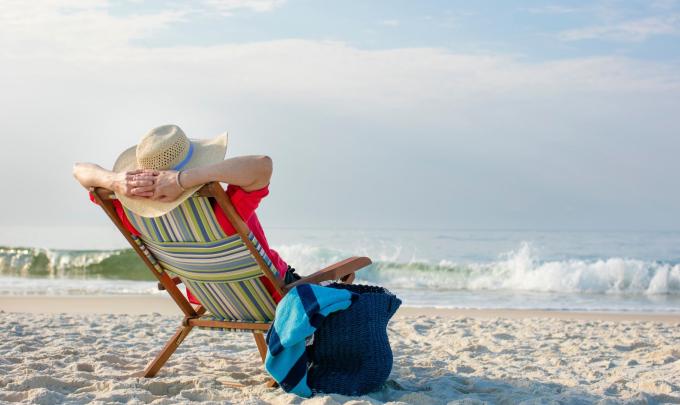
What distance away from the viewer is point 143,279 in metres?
14.0

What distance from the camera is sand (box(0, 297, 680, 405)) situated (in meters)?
3.29

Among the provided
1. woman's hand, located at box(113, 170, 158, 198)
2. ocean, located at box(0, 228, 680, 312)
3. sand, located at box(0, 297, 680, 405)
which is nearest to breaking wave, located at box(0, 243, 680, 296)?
ocean, located at box(0, 228, 680, 312)

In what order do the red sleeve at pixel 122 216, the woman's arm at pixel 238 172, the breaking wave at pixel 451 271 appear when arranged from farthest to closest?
the breaking wave at pixel 451 271 → the red sleeve at pixel 122 216 → the woman's arm at pixel 238 172

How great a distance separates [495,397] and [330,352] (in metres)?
0.80

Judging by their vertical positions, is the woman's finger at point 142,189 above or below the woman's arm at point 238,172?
below

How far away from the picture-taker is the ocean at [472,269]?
34.0 feet

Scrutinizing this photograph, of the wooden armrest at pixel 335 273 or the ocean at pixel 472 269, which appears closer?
the wooden armrest at pixel 335 273

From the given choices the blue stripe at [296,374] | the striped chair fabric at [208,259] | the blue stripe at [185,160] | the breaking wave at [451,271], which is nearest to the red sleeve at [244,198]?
the striped chair fabric at [208,259]

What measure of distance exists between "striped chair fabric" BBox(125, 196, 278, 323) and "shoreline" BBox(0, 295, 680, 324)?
4.13 metres

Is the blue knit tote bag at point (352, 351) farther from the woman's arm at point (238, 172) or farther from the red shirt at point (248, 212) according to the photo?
the woman's arm at point (238, 172)

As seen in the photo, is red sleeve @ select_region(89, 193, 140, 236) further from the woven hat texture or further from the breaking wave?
the breaking wave

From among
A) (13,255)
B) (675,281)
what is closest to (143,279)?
(13,255)

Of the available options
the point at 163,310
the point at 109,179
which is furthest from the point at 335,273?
the point at 163,310

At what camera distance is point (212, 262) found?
10.5ft
